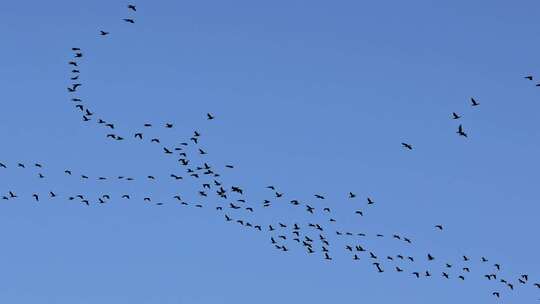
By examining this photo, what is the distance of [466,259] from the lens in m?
120

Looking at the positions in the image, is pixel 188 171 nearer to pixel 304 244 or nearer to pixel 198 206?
pixel 198 206

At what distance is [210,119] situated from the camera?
119m

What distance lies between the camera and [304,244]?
125 meters

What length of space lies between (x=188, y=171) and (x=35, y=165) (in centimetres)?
1047

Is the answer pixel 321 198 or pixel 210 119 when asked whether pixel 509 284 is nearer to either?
pixel 321 198

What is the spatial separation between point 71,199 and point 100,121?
24.7 ft

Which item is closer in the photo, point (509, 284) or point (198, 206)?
point (198, 206)

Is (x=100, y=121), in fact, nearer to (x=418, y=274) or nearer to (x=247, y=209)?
(x=247, y=209)

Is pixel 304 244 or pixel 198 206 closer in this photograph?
pixel 198 206

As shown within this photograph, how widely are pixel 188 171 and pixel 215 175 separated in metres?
2.46

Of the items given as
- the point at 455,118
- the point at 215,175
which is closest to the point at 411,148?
the point at 455,118

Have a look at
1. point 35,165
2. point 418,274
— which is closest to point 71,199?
point 35,165

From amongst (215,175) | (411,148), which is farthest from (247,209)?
(411,148)

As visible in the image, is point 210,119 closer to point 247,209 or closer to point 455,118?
point 247,209
